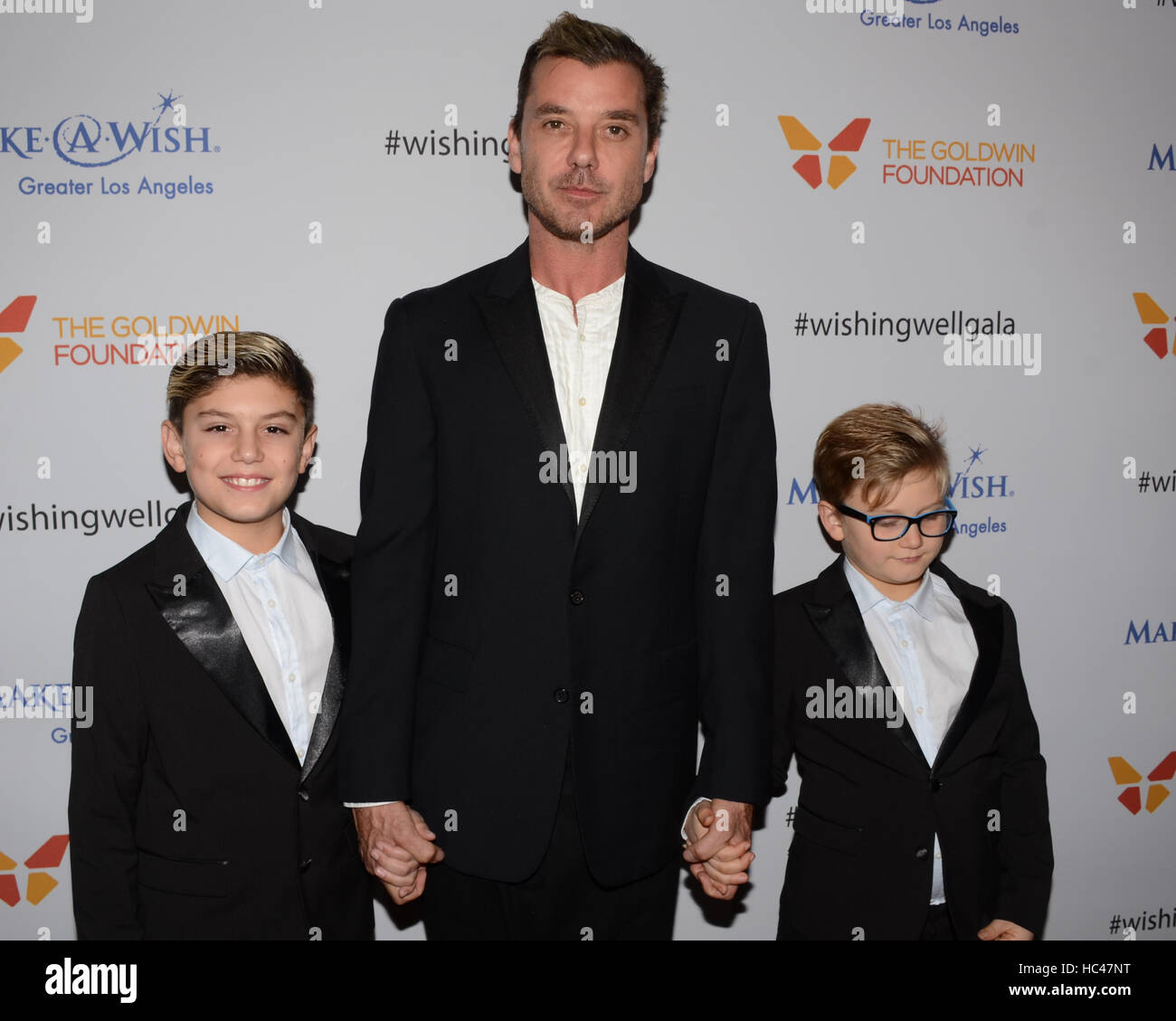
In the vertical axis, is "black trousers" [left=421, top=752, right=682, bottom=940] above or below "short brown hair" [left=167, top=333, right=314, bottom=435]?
below

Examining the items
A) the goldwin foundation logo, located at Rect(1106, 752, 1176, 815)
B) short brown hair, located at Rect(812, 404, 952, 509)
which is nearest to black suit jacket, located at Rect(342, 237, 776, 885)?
short brown hair, located at Rect(812, 404, 952, 509)

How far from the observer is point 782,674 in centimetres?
232

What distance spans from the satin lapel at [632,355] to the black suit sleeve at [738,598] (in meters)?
0.17

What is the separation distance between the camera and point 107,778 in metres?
1.94

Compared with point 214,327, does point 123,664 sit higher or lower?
lower

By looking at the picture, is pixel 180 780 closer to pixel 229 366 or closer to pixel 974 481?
pixel 229 366

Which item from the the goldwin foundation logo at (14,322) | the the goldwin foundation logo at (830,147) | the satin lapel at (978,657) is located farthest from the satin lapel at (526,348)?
the the goldwin foundation logo at (14,322)

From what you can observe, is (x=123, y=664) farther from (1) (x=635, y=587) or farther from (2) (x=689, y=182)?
(2) (x=689, y=182)

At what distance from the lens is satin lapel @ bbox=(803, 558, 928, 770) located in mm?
2199

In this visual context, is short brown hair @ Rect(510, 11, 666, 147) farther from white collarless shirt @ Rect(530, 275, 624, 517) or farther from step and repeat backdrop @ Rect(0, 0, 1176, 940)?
step and repeat backdrop @ Rect(0, 0, 1176, 940)

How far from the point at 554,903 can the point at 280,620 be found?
800mm

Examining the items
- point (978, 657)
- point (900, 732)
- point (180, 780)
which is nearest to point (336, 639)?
point (180, 780)
